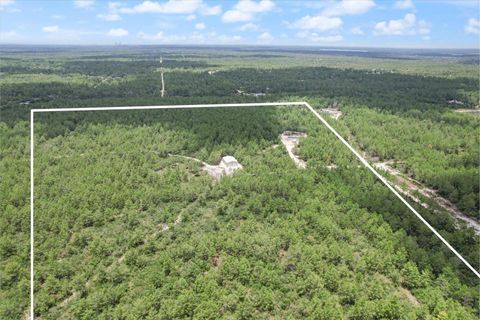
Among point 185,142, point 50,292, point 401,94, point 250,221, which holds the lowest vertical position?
point 50,292

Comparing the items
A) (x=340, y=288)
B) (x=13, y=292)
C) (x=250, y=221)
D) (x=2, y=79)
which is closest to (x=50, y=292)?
(x=13, y=292)

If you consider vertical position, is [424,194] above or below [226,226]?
above

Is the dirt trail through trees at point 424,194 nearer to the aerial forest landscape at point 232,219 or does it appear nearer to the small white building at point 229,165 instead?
the aerial forest landscape at point 232,219

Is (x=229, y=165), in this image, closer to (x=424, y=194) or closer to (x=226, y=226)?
(x=226, y=226)

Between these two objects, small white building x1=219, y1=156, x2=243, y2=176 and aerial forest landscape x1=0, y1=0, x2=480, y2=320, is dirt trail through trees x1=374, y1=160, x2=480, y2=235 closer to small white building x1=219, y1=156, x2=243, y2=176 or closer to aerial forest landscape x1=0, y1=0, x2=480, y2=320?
aerial forest landscape x1=0, y1=0, x2=480, y2=320

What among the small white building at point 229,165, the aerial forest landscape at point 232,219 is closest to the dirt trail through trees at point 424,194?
the aerial forest landscape at point 232,219

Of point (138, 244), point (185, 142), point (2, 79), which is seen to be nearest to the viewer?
point (138, 244)

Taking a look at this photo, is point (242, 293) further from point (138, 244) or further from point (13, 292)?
point (13, 292)

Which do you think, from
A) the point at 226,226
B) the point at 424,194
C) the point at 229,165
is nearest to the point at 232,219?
the point at 226,226
